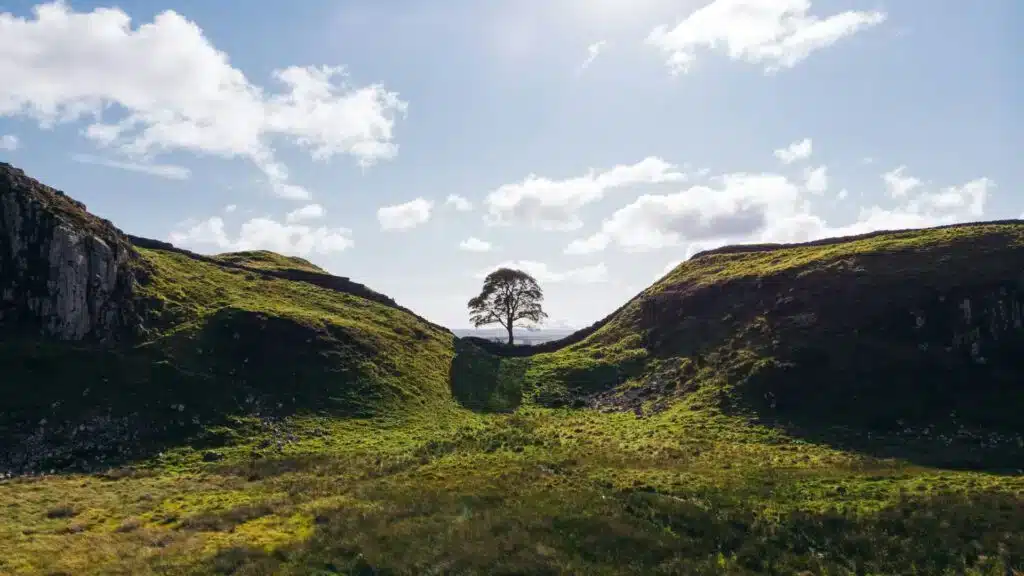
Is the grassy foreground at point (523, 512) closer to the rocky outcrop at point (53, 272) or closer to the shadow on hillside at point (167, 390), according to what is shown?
the shadow on hillside at point (167, 390)

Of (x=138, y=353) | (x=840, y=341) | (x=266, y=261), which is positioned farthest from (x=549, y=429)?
(x=266, y=261)

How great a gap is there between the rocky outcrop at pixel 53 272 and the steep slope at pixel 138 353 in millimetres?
104

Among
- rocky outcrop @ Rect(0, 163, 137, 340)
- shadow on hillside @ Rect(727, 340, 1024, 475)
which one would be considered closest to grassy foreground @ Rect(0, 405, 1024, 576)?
shadow on hillside @ Rect(727, 340, 1024, 475)

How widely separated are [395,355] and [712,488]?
138 ft

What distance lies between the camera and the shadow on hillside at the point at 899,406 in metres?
36.4

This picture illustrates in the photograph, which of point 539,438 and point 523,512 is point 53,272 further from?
point 523,512

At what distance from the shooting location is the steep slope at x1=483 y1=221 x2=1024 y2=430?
44.0 meters

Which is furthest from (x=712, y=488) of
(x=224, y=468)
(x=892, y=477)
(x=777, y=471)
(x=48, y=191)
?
(x=48, y=191)

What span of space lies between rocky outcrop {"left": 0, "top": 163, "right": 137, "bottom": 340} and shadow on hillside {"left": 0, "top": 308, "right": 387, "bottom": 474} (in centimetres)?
242

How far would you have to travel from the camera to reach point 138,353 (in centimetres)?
4894

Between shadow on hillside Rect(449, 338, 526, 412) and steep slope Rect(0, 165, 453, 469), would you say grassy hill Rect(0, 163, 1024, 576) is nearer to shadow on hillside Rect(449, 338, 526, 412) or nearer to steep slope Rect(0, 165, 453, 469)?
steep slope Rect(0, 165, 453, 469)

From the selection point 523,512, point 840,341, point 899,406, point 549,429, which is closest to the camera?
point 523,512

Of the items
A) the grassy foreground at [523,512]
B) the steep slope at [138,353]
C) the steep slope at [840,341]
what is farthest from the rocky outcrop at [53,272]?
the steep slope at [840,341]

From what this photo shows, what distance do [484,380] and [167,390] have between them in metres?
32.2
